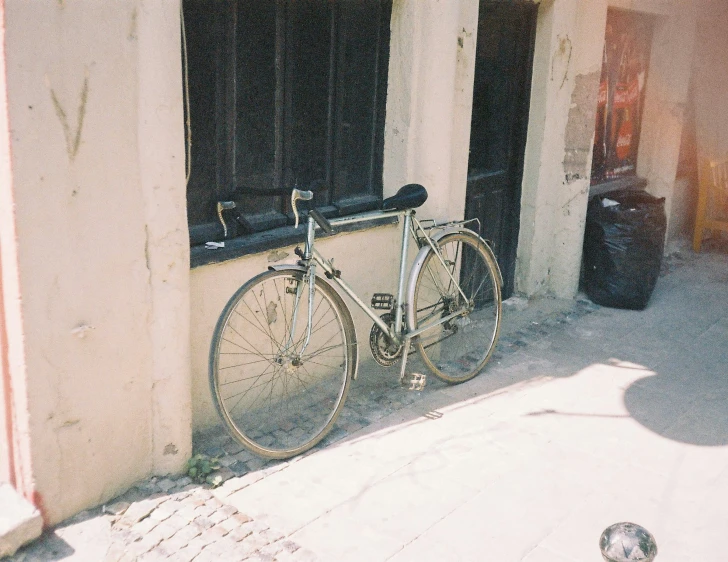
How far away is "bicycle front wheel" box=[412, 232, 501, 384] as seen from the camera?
4.94 m

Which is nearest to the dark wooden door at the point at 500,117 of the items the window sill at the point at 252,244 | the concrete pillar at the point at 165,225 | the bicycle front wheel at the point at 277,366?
the window sill at the point at 252,244

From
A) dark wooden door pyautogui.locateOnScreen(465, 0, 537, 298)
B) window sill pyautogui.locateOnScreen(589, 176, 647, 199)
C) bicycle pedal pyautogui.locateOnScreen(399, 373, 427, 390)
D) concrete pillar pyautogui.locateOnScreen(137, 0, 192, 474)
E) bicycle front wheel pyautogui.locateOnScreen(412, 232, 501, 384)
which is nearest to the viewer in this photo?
concrete pillar pyautogui.locateOnScreen(137, 0, 192, 474)

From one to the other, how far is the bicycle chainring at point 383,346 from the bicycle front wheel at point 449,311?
0.16 m

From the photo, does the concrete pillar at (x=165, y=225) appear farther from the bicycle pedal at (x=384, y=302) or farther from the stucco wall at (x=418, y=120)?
the bicycle pedal at (x=384, y=302)

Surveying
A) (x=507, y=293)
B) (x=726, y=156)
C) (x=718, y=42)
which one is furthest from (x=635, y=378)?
(x=718, y=42)

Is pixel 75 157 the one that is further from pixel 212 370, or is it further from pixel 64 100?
pixel 212 370

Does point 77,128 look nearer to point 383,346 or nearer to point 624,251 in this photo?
point 383,346

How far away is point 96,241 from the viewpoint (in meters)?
3.30

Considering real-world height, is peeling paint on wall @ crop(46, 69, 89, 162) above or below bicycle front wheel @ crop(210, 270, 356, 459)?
above

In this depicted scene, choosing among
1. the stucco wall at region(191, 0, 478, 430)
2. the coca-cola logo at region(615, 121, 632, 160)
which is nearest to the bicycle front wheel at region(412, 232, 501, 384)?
the stucco wall at region(191, 0, 478, 430)

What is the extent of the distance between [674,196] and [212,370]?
22.0ft

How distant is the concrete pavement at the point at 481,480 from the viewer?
339cm

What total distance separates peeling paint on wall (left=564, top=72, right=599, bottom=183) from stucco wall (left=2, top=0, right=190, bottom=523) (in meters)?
3.98

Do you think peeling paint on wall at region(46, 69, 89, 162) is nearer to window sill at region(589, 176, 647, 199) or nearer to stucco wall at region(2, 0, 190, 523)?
stucco wall at region(2, 0, 190, 523)
